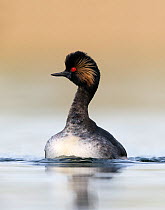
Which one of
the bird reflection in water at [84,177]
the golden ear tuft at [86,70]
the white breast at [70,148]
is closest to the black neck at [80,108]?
the golden ear tuft at [86,70]

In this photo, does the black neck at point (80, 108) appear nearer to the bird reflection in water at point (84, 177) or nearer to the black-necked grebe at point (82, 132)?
the black-necked grebe at point (82, 132)

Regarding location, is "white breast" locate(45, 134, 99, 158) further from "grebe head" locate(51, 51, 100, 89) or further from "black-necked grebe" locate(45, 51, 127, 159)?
"grebe head" locate(51, 51, 100, 89)

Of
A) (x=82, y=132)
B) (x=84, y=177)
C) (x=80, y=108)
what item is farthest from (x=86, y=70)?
(x=84, y=177)

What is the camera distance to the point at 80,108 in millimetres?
16000

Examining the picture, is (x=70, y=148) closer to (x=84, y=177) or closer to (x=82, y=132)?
(x=82, y=132)

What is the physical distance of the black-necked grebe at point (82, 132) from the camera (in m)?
14.5

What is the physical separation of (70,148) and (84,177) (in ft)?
11.4

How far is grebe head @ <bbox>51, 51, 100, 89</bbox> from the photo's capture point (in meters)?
16.0

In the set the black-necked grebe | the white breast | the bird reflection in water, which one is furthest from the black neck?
the bird reflection in water

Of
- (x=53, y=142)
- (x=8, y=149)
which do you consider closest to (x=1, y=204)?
(x=53, y=142)

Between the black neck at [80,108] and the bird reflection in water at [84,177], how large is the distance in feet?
5.62

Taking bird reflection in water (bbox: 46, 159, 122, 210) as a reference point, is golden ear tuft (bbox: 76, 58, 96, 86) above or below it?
above

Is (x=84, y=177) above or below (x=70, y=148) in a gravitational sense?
below

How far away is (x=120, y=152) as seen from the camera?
15.3 m
